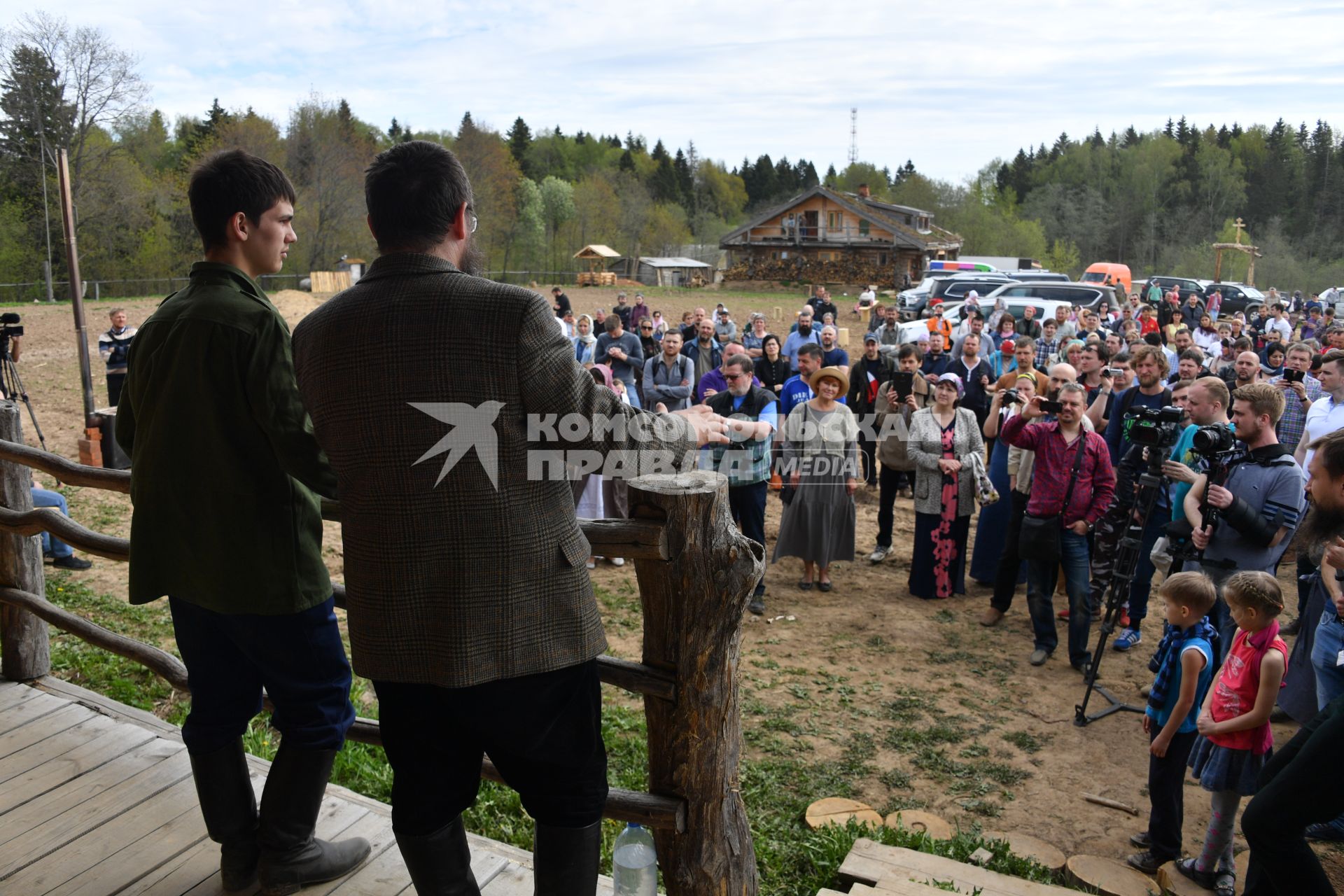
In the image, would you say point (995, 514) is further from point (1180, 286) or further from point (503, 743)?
point (1180, 286)

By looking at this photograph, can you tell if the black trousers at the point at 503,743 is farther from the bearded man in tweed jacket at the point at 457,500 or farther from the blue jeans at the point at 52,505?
the blue jeans at the point at 52,505

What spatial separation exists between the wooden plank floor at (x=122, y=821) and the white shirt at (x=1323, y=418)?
20.2 ft

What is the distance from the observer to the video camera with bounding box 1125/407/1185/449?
5.34 metres

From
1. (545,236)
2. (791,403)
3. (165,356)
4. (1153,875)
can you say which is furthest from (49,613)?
(545,236)

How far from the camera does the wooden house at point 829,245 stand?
47562 millimetres

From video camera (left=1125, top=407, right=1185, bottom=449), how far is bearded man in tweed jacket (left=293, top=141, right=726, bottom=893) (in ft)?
14.8

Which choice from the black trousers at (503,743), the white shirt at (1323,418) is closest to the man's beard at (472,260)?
the black trousers at (503,743)

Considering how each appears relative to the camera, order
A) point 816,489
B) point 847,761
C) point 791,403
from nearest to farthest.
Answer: point 847,761 < point 816,489 < point 791,403

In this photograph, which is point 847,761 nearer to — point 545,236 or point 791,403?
point 791,403

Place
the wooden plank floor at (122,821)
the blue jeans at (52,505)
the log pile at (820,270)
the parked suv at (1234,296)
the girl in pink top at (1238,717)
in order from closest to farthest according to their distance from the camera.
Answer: the wooden plank floor at (122,821)
the girl in pink top at (1238,717)
the blue jeans at (52,505)
the parked suv at (1234,296)
the log pile at (820,270)

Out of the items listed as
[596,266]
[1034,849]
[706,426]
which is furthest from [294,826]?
[596,266]

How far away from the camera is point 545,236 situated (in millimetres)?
61625

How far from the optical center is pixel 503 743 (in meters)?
1.73

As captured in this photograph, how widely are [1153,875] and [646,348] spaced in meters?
10.7
